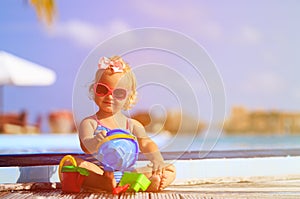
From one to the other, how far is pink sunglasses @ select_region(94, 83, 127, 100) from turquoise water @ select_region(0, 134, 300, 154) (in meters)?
0.92

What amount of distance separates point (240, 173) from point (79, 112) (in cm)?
120

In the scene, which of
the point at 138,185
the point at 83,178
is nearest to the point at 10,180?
the point at 83,178

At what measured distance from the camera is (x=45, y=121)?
1155 centimetres

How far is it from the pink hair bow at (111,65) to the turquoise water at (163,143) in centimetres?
96

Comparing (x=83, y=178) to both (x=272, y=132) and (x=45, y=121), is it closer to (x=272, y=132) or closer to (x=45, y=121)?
(x=45, y=121)

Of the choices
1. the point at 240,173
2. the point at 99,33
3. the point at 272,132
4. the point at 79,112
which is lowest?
the point at 272,132

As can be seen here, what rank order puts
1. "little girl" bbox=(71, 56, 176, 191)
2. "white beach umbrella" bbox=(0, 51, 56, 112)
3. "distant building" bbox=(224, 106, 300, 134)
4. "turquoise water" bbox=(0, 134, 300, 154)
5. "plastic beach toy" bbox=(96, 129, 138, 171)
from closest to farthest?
"plastic beach toy" bbox=(96, 129, 138, 171), "little girl" bbox=(71, 56, 176, 191), "turquoise water" bbox=(0, 134, 300, 154), "white beach umbrella" bbox=(0, 51, 56, 112), "distant building" bbox=(224, 106, 300, 134)

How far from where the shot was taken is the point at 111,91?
3.08 metres

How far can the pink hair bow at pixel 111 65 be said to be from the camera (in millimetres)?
3081

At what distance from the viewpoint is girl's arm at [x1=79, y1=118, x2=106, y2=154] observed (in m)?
2.99

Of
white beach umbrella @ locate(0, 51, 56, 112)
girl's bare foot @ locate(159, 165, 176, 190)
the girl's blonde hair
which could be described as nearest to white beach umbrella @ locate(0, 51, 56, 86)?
white beach umbrella @ locate(0, 51, 56, 112)

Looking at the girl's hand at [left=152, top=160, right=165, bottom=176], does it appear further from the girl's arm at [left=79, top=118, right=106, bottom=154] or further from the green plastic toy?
the girl's arm at [left=79, top=118, right=106, bottom=154]

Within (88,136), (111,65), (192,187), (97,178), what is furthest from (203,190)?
(111,65)

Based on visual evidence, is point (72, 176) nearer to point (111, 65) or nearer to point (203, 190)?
point (111, 65)
